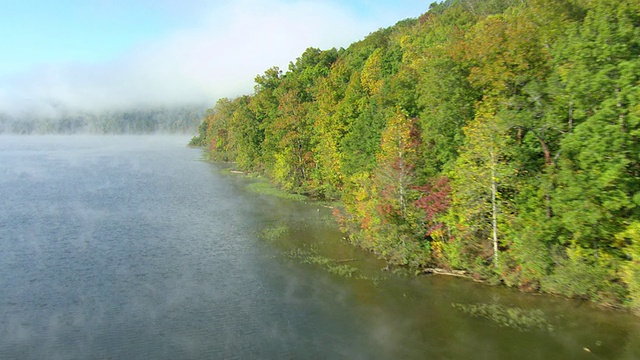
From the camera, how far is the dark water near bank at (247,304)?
66.1ft

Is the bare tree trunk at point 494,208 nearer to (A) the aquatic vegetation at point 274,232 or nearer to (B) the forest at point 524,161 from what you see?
(B) the forest at point 524,161

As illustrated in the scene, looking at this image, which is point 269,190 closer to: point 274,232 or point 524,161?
point 274,232

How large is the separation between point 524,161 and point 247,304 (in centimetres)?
1839

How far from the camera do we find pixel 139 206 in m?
50.5

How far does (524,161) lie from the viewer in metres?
25.5

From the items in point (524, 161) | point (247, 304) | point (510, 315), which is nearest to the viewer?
point (510, 315)

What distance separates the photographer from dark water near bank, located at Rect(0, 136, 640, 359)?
20.2m

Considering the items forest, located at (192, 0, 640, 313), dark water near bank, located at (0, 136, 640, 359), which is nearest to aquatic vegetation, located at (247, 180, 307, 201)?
dark water near bank, located at (0, 136, 640, 359)

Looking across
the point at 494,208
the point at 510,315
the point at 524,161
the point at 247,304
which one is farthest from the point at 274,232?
the point at 524,161

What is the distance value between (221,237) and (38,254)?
13.9 meters

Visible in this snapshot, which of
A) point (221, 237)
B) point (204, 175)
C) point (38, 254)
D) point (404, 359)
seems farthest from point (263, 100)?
point (404, 359)

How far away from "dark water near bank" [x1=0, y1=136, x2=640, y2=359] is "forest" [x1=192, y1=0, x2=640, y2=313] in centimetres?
215

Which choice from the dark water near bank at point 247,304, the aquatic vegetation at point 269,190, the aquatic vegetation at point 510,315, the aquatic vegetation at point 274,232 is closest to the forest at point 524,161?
the dark water near bank at point 247,304

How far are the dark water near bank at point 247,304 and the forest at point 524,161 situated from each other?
2.15m
